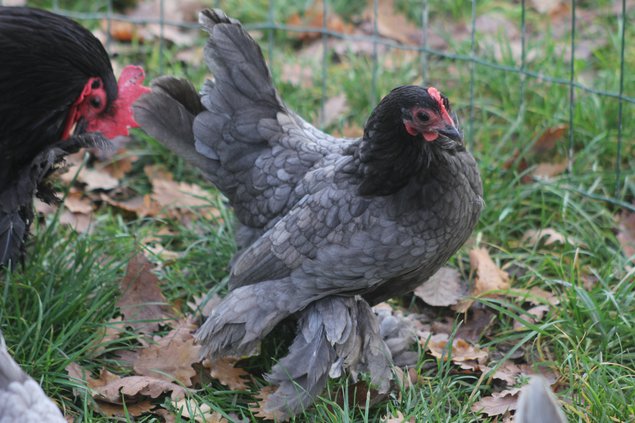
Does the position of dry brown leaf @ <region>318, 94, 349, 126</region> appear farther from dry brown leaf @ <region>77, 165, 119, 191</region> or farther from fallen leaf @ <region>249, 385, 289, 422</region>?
fallen leaf @ <region>249, 385, 289, 422</region>

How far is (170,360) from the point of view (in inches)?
132

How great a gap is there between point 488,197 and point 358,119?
0.93 metres

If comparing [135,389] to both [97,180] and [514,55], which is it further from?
[514,55]

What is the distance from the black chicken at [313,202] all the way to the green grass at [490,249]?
195 mm

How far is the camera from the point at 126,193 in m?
4.50

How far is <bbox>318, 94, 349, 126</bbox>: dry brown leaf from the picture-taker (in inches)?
184

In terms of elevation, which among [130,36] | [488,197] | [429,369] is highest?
[130,36]

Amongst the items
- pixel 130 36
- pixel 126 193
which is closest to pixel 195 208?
pixel 126 193

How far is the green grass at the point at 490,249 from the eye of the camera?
10.4 feet

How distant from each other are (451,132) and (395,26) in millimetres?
2874

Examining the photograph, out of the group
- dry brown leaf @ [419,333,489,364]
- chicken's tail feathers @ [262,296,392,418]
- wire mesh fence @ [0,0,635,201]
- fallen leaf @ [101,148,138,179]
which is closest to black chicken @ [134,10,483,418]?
chicken's tail feathers @ [262,296,392,418]

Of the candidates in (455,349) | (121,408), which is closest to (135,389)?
(121,408)

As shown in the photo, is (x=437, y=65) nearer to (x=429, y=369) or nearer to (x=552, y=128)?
(x=552, y=128)

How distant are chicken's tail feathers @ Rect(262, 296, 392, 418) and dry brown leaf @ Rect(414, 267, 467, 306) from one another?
0.58 metres
